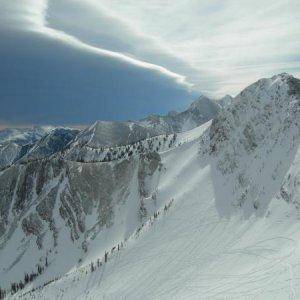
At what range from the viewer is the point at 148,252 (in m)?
130

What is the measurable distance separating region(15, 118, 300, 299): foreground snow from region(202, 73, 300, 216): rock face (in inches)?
176

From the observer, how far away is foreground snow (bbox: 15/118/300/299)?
7678cm

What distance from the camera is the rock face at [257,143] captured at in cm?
12391

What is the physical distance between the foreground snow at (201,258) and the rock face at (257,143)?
14.7 feet

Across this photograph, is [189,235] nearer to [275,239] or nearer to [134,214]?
[275,239]

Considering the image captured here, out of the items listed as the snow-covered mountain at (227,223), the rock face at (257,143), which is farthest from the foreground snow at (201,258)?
the rock face at (257,143)

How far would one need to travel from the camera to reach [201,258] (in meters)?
108

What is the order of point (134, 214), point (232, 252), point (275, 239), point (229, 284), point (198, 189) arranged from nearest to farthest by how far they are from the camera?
point (229, 284), point (275, 239), point (232, 252), point (198, 189), point (134, 214)

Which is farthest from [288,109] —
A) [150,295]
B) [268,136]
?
[150,295]

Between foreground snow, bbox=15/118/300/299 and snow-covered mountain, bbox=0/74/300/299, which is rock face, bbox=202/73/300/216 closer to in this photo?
snow-covered mountain, bbox=0/74/300/299

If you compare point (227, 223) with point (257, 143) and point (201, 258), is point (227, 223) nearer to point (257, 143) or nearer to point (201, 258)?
point (201, 258)

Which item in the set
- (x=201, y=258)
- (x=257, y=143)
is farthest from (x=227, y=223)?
(x=257, y=143)

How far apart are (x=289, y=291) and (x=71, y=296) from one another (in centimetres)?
8256

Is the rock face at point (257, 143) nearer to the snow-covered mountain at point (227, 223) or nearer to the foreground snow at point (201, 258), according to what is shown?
the snow-covered mountain at point (227, 223)
